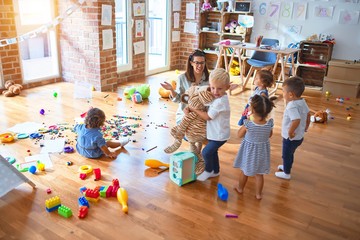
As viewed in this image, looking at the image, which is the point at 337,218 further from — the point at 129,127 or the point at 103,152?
the point at 129,127

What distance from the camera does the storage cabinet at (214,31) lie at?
6.29 meters

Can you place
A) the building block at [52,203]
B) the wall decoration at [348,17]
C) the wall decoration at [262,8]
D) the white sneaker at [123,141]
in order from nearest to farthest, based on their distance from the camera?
the building block at [52,203]
the white sneaker at [123,141]
the wall decoration at [348,17]
the wall decoration at [262,8]

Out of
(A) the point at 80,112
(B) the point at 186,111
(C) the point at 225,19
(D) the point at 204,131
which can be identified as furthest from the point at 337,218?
(C) the point at 225,19

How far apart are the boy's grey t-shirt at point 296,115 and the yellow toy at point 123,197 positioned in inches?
48.3

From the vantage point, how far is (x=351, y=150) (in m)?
3.32

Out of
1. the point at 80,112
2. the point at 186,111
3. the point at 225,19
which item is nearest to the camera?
the point at 186,111

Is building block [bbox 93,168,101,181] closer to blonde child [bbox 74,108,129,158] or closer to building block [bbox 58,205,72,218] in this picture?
blonde child [bbox 74,108,129,158]

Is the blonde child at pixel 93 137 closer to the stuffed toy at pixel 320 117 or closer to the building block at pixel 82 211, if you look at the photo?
the building block at pixel 82 211

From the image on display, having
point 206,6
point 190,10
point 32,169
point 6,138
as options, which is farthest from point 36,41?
point 32,169

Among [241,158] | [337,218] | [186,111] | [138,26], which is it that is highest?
[138,26]

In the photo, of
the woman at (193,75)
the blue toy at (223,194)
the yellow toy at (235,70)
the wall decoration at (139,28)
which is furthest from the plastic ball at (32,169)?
the yellow toy at (235,70)

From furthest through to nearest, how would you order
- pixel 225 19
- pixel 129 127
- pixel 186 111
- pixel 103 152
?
pixel 225 19 < pixel 129 127 < pixel 103 152 < pixel 186 111

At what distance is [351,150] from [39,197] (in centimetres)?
275

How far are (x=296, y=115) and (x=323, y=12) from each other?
3860 mm
